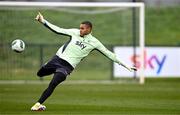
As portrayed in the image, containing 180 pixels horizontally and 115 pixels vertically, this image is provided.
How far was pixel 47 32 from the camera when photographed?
3478 centimetres

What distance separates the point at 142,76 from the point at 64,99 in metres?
9.53

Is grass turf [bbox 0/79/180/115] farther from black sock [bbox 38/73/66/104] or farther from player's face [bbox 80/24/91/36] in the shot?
player's face [bbox 80/24/91/36]

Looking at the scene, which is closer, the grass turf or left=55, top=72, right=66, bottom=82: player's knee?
left=55, top=72, right=66, bottom=82: player's knee

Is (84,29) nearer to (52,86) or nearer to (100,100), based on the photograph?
(52,86)

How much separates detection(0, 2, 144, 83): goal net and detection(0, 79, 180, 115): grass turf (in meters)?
3.70

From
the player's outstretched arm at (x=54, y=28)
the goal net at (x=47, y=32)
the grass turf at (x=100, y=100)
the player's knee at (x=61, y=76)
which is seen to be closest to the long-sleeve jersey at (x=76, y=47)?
the player's outstretched arm at (x=54, y=28)

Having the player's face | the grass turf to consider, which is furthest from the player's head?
the grass turf

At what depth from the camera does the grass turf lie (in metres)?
18.2

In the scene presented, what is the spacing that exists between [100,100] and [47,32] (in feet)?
44.2

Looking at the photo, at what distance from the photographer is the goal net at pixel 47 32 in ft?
104

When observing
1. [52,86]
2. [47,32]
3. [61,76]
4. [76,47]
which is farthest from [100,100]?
[47,32]

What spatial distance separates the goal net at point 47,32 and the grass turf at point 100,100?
3700 millimetres

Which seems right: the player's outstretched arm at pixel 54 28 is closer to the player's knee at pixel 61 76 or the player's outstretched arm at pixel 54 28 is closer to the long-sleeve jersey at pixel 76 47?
the long-sleeve jersey at pixel 76 47

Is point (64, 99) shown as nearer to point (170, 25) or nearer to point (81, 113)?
point (81, 113)
